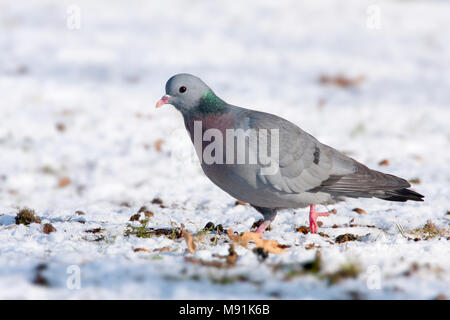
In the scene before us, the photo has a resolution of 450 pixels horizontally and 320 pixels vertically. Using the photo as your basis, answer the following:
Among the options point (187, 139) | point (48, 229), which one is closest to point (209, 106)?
point (48, 229)

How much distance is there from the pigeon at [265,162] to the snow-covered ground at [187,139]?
318 millimetres

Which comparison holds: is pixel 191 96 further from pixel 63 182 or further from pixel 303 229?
pixel 63 182

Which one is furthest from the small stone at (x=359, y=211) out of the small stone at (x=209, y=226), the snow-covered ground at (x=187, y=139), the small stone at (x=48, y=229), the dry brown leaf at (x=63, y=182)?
the dry brown leaf at (x=63, y=182)

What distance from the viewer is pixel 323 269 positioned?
3180 millimetres

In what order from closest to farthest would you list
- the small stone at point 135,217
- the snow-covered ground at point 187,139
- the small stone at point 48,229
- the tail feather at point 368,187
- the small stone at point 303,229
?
the snow-covered ground at point 187,139 < the small stone at point 48,229 < the tail feather at point 368,187 < the small stone at point 303,229 < the small stone at point 135,217

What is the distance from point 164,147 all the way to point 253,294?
4.60 meters

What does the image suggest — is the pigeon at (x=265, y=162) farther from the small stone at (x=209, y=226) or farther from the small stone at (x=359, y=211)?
the small stone at (x=359, y=211)

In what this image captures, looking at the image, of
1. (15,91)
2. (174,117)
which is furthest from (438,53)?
(15,91)

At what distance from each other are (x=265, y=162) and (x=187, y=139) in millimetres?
3580

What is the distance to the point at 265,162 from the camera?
399 cm

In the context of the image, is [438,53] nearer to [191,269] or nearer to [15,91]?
[15,91]

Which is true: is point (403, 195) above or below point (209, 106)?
below

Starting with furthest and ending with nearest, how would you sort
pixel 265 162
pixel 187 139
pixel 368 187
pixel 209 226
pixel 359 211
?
pixel 187 139 → pixel 359 211 → pixel 209 226 → pixel 368 187 → pixel 265 162

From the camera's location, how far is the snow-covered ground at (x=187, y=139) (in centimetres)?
316
